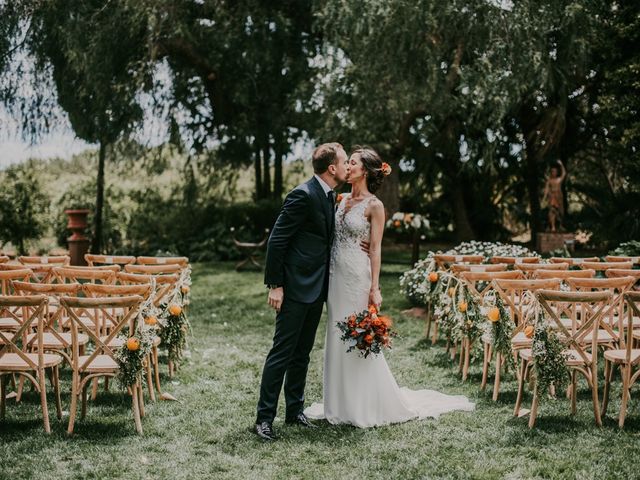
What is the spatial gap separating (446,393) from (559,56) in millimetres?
8544

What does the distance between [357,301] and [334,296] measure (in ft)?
0.55

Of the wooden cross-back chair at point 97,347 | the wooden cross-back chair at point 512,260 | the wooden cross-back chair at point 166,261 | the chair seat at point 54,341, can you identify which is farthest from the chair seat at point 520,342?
the wooden cross-back chair at point 166,261

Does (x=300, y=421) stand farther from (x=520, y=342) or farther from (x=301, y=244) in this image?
(x=520, y=342)

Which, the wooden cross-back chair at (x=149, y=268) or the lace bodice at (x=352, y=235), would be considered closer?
the lace bodice at (x=352, y=235)

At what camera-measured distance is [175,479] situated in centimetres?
426

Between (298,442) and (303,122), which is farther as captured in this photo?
(303,122)

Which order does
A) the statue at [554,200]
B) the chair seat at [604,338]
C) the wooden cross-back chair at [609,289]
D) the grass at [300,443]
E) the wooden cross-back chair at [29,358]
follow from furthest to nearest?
the statue at [554,200]
the chair seat at [604,338]
the wooden cross-back chair at [609,289]
the wooden cross-back chair at [29,358]
the grass at [300,443]

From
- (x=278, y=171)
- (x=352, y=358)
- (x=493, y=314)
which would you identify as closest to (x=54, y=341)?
(x=352, y=358)

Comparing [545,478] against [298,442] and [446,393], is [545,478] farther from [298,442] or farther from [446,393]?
[446,393]

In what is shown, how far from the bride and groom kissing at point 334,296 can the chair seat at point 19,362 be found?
1.46m

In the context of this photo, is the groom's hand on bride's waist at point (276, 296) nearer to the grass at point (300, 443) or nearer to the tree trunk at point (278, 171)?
the grass at point (300, 443)

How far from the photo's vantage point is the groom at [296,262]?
195 inches

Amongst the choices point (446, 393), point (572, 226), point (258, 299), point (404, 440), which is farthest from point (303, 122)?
point (404, 440)

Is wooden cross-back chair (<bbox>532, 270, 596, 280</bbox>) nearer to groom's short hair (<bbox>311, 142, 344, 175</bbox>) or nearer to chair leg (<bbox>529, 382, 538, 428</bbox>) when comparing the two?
chair leg (<bbox>529, 382, 538, 428</bbox>)
